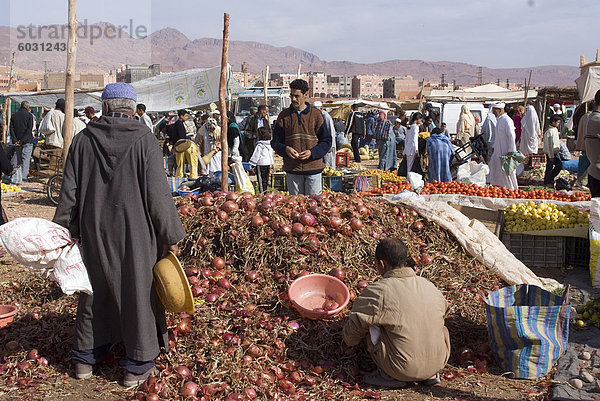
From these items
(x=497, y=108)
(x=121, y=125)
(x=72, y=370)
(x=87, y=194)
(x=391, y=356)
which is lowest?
(x=72, y=370)

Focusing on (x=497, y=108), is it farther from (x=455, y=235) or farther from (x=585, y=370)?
(x=585, y=370)

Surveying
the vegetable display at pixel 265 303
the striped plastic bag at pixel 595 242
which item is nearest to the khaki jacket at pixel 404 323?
the vegetable display at pixel 265 303

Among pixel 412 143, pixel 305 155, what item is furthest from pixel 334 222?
pixel 412 143

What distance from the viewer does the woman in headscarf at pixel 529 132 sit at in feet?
40.8

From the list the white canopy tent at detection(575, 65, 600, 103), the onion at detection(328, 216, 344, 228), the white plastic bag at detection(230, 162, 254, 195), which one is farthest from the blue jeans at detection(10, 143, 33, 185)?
the white canopy tent at detection(575, 65, 600, 103)

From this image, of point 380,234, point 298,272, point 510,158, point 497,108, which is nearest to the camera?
point 298,272

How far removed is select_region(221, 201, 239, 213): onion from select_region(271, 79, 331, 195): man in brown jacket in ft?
4.48

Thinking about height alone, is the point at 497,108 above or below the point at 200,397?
above

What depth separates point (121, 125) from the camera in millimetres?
3389

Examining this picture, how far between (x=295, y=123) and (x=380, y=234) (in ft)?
5.77

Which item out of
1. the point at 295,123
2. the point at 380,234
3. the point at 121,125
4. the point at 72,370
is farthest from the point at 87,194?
the point at 295,123

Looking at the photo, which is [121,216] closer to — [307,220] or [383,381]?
[307,220]

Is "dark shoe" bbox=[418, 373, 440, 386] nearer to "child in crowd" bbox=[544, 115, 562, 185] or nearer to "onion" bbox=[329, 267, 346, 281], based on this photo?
"onion" bbox=[329, 267, 346, 281]

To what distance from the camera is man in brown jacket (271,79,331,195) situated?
5957 millimetres
